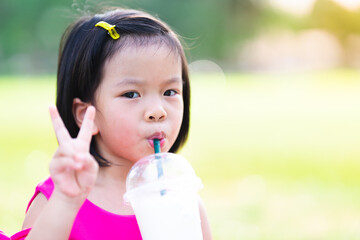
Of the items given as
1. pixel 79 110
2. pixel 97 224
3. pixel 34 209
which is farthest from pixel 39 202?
pixel 79 110

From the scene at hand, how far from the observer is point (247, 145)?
261 inches

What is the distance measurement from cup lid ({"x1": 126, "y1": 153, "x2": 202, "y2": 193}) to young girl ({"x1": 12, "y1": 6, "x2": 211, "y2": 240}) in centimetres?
13

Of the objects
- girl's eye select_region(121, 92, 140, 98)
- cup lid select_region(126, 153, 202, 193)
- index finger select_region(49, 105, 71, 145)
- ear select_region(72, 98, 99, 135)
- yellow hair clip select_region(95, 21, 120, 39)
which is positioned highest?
yellow hair clip select_region(95, 21, 120, 39)

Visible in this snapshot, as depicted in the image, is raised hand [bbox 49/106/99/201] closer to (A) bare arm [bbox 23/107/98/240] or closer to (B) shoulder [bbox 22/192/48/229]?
(A) bare arm [bbox 23/107/98/240]

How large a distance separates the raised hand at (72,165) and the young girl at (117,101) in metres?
0.26

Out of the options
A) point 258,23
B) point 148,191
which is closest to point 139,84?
point 148,191

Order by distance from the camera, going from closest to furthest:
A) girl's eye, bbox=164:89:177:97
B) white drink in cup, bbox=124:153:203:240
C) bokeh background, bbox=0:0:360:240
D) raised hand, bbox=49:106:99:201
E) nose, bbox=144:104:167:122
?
raised hand, bbox=49:106:99:201
white drink in cup, bbox=124:153:203:240
nose, bbox=144:104:167:122
girl's eye, bbox=164:89:177:97
bokeh background, bbox=0:0:360:240

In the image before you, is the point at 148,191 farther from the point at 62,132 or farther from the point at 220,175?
the point at 220,175

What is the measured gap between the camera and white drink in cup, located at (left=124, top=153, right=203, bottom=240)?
165 centimetres

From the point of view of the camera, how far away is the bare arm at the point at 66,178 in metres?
1.52

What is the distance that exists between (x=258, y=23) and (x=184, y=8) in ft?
20.4

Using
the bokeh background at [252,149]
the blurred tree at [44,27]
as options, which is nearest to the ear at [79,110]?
the bokeh background at [252,149]

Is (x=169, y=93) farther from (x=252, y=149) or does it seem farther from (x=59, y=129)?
(x=252, y=149)

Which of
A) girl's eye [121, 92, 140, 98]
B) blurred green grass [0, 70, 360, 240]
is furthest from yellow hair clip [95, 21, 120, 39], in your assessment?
blurred green grass [0, 70, 360, 240]
